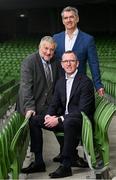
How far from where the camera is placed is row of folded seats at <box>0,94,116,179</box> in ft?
13.7

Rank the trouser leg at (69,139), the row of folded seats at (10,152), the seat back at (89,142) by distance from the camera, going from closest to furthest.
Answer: the row of folded seats at (10,152) → the seat back at (89,142) → the trouser leg at (69,139)

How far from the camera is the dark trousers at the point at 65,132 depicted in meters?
4.88

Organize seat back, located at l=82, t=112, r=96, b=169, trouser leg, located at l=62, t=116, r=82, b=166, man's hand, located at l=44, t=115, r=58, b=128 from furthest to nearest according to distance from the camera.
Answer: man's hand, located at l=44, t=115, r=58, b=128 < trouser leg, located at l=62, t=116, r=82, b=166 < seat back, located at l=82, t=112, r=96, b=169

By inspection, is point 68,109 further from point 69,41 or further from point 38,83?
point 69,41

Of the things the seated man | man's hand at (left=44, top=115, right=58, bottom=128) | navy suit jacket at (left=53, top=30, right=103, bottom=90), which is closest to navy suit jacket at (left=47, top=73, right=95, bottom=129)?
the seated man

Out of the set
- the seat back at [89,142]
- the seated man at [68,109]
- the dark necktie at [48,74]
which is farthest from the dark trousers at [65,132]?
the dark necktie at [48,74]

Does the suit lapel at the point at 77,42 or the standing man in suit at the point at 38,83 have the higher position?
the suit lapel at the point at 77,42

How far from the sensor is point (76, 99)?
17.1 feet

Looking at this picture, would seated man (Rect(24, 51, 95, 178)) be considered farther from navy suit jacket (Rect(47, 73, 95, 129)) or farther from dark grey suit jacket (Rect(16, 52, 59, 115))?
dark grey suit jacket (Rect(16, 52, 59, 115))

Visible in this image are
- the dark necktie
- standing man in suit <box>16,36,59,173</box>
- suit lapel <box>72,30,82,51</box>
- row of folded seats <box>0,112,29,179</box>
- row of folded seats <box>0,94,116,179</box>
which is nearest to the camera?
row of folded seats <box>0,112,29,179</box>

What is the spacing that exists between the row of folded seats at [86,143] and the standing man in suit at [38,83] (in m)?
0.21

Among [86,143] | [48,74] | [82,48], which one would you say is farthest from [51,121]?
[82,48]

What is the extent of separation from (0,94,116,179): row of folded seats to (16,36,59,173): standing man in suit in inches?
8.1

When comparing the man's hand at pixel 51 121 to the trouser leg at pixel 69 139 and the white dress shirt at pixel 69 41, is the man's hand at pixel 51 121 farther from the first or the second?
the white dress shirt at pixel 69 41
